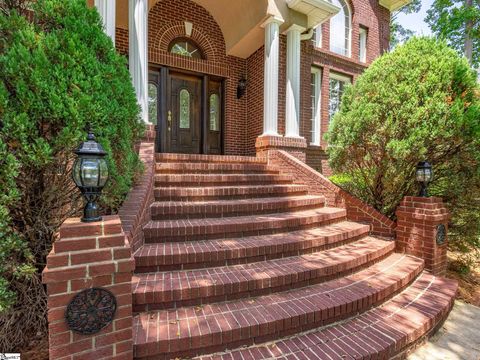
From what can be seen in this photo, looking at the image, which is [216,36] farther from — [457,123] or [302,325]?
[302,325]

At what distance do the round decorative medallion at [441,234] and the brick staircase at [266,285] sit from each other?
0.49m

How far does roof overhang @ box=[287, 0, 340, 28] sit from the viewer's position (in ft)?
18.1

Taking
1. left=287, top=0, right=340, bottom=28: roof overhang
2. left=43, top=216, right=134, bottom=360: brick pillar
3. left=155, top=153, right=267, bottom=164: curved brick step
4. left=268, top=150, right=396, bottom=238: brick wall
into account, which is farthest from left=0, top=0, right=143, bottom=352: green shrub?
left=287, top=0, right=340, bottom=28: roof overhang

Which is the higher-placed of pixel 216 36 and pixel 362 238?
pixel 216 36

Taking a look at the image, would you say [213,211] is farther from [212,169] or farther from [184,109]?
[184,109]

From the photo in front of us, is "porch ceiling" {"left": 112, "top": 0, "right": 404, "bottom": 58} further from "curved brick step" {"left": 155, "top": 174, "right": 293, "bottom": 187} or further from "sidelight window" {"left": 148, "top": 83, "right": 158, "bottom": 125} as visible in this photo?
"curved brick step" {"left": 155, "top": 174, "right": 293, "bottom": 187}

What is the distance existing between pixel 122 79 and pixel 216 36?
16.2 ft

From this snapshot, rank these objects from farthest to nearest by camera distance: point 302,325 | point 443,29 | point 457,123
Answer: point 443,29, point 457,123, point 302,325

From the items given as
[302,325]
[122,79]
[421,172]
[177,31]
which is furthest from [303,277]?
[177,31]

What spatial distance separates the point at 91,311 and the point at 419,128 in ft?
14.1

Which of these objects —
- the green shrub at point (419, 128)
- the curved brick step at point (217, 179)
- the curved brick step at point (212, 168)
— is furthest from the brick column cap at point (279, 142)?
the green shrub at point (419, 128)

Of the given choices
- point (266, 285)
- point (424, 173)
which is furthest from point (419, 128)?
point (266, 285)

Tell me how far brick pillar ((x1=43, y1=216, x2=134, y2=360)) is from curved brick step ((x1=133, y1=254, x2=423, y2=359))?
0.21 m

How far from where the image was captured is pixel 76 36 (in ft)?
6.72
